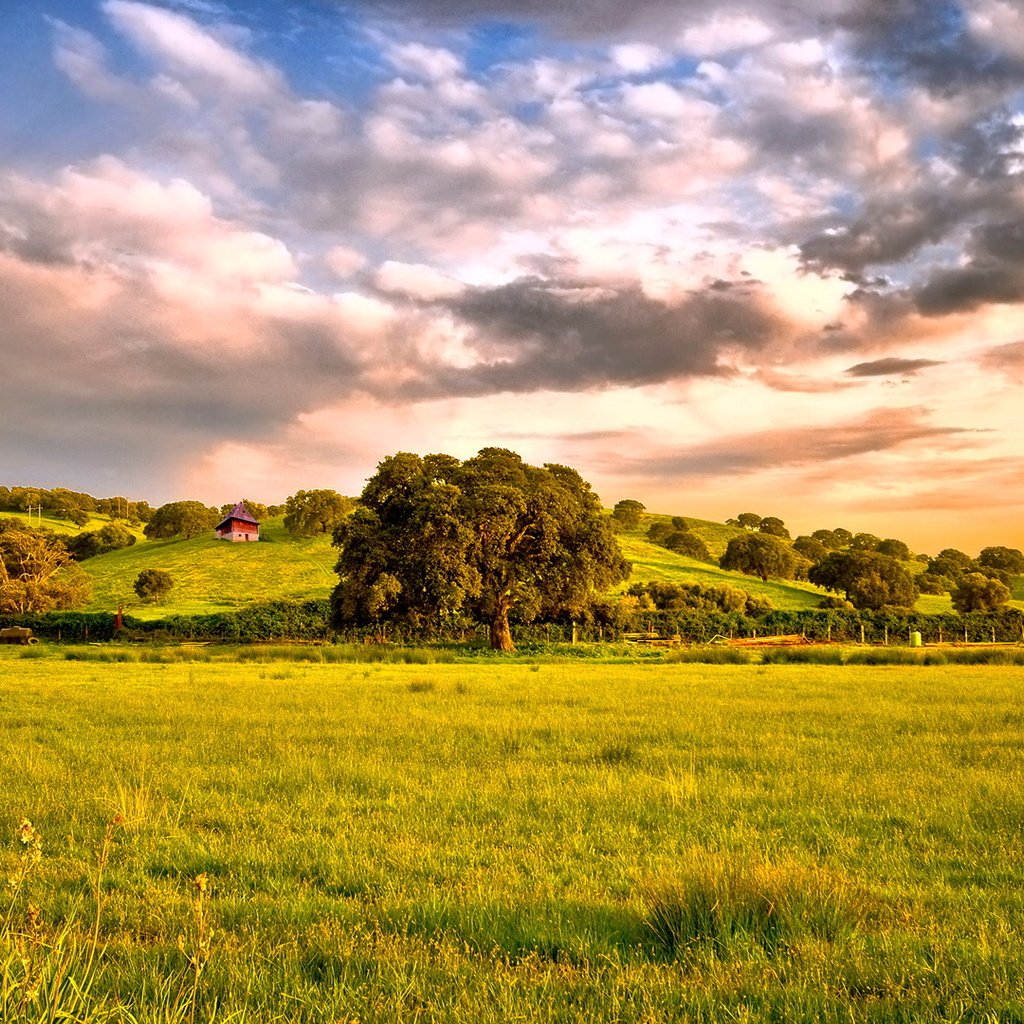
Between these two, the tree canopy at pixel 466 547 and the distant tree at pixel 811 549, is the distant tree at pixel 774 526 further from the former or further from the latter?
the tree canopy at pixel 466 547

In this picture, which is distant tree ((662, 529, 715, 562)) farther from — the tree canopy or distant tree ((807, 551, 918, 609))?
the tree canopy

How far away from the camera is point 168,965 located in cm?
539

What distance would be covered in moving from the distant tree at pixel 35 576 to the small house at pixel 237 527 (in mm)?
38755

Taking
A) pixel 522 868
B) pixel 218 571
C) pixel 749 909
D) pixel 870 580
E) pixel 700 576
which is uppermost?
pixel 700 576

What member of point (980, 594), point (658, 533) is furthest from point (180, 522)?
point (980, 594)

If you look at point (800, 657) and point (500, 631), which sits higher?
point (500, 631)

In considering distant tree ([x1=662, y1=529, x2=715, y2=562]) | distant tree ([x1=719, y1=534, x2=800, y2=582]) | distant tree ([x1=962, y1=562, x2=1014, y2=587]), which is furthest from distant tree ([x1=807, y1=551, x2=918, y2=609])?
distant tree ([x1=962, y1=562, x2=1014, y2=587])

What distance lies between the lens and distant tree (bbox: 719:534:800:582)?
123 metres

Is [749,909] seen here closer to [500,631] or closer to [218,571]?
[500,631]

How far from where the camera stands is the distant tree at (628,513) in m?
162

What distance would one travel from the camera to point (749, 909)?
6094mm

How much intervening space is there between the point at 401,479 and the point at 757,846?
4452 centimetres

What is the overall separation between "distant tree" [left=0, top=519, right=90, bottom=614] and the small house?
127ft

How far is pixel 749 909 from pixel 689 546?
135 m
